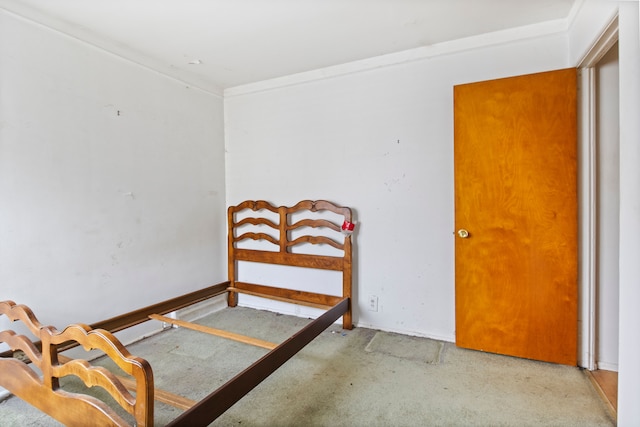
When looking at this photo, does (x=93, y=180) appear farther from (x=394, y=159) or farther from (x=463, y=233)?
(x=463, y=233)

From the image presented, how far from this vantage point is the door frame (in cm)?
207

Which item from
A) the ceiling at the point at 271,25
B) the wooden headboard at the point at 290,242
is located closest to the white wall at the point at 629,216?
the ceiling at the point at 271,25

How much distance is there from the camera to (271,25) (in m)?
2.20

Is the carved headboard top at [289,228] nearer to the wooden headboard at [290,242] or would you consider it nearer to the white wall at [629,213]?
the wooden headboard at [290,242]

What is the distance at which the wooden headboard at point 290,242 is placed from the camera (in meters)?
2.81

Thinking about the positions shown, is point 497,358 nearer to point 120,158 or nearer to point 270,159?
point 270,159

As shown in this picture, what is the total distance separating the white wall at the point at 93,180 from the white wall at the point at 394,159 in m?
0.91

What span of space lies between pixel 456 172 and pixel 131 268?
8.53 feet

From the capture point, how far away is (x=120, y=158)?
98.0 inches

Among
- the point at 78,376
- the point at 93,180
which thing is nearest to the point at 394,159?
the point at 93,180

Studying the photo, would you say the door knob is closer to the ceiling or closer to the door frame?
the door frame

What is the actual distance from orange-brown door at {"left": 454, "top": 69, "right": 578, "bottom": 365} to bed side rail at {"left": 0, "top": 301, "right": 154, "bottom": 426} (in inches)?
81.2

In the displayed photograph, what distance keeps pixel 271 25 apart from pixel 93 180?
1.66 metres

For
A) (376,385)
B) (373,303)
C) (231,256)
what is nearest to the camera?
(376,385)
